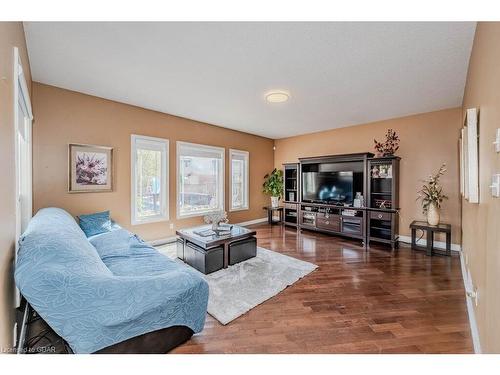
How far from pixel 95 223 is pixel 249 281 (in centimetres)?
240

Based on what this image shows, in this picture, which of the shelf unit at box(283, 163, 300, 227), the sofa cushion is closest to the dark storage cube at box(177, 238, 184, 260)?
the sofa cushion

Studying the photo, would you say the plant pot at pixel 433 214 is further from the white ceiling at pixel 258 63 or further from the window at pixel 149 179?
the window at pixel 149 179

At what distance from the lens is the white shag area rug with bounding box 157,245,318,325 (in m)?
2.20

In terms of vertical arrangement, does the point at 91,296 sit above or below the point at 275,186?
below

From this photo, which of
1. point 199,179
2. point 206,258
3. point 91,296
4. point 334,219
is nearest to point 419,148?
point 334,219

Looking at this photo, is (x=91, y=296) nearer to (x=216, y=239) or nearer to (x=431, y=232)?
(x=216, y=239)

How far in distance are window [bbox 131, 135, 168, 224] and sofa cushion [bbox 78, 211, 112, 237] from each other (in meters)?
0.56

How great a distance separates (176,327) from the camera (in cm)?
163

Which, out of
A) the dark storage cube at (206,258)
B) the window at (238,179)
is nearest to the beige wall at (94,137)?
the window at (238,179)

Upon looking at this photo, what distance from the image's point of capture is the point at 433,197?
3762 mm

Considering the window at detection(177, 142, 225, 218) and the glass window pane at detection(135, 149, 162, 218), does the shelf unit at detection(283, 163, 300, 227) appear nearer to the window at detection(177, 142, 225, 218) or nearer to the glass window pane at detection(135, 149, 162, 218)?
the window at detection(177, 142, 225, 218)

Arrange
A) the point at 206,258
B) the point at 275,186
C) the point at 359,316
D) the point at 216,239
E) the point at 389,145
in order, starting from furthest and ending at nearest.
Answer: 1. the point at 275,186
2. the point at 389,145
3. the point at 216,239
4. the point at 206,258
5. the point at 359,316

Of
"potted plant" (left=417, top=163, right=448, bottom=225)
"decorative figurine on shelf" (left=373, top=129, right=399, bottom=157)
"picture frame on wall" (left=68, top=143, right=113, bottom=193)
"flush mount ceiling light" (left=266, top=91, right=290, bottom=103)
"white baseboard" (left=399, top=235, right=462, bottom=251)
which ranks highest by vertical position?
"flush mount ceiling light" (left=266, top=91, right=290, bottom=103)

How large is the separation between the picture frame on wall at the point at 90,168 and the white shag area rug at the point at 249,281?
62.8 inches
